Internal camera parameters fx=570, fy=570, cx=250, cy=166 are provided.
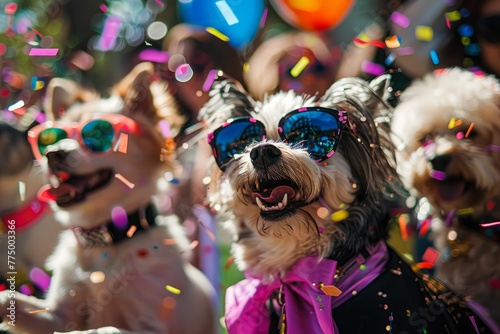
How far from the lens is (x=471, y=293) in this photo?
246cm

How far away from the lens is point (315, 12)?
11.9ft

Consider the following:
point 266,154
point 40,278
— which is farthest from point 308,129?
point 40,278

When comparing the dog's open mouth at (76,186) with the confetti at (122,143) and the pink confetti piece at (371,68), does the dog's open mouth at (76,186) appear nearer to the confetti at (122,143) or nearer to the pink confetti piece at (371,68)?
the confetti at (122,143)

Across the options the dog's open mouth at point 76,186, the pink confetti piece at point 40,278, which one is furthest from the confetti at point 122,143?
the pink confetti piece at point 40,278

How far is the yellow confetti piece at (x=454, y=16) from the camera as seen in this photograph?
2992 millimetres

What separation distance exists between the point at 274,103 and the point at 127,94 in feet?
2.93

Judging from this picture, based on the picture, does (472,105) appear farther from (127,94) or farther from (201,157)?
(127,94)

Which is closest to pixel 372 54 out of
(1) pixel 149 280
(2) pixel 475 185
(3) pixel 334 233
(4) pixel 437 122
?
(4) pixel 437 122

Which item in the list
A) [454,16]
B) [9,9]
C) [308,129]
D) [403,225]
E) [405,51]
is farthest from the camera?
[9,9]

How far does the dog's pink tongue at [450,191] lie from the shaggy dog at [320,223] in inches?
17.7

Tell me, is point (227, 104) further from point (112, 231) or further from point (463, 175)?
point (463, 175)

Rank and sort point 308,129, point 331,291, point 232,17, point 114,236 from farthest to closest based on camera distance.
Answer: point 232,17, point 114,236, point 308,129, point 331,291

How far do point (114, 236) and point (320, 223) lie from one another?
1.01 m

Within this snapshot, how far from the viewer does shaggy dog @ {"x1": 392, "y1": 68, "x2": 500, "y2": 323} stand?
2449 millimetres
